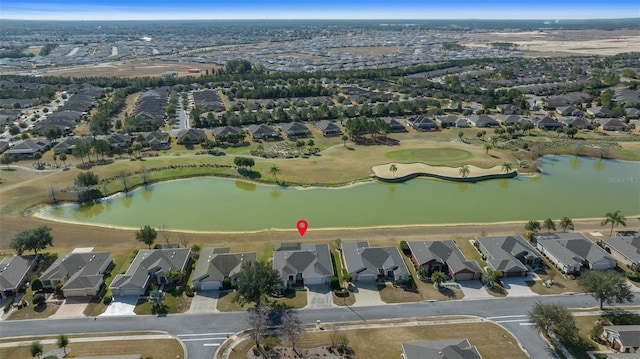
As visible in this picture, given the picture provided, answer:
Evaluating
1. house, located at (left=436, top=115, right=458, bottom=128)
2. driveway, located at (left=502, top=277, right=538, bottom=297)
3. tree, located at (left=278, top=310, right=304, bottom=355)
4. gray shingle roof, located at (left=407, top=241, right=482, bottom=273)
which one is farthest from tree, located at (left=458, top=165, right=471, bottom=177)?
tree, located at (left=278, top=310, right=304, bottom=355)

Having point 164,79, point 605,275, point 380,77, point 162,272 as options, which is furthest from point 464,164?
point 164,79

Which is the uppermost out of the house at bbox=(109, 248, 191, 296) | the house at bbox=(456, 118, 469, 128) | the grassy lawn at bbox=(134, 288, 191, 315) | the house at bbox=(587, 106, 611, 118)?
Result: the house at bbox=(587, 106, 611, 118)

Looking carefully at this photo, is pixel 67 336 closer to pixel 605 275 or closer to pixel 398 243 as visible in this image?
pixel 398 243

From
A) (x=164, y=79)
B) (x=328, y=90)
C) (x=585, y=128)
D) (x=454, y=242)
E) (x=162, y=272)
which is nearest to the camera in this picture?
(x=162, y=272)

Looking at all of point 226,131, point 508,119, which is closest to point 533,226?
point 508,119

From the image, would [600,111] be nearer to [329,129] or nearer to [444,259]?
[329,129]

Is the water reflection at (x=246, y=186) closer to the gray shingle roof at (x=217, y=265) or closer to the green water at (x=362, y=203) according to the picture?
the green water at (x=362, y=203)

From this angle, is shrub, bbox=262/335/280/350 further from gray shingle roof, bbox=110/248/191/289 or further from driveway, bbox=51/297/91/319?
driveway, bbox=51/297/91/319
